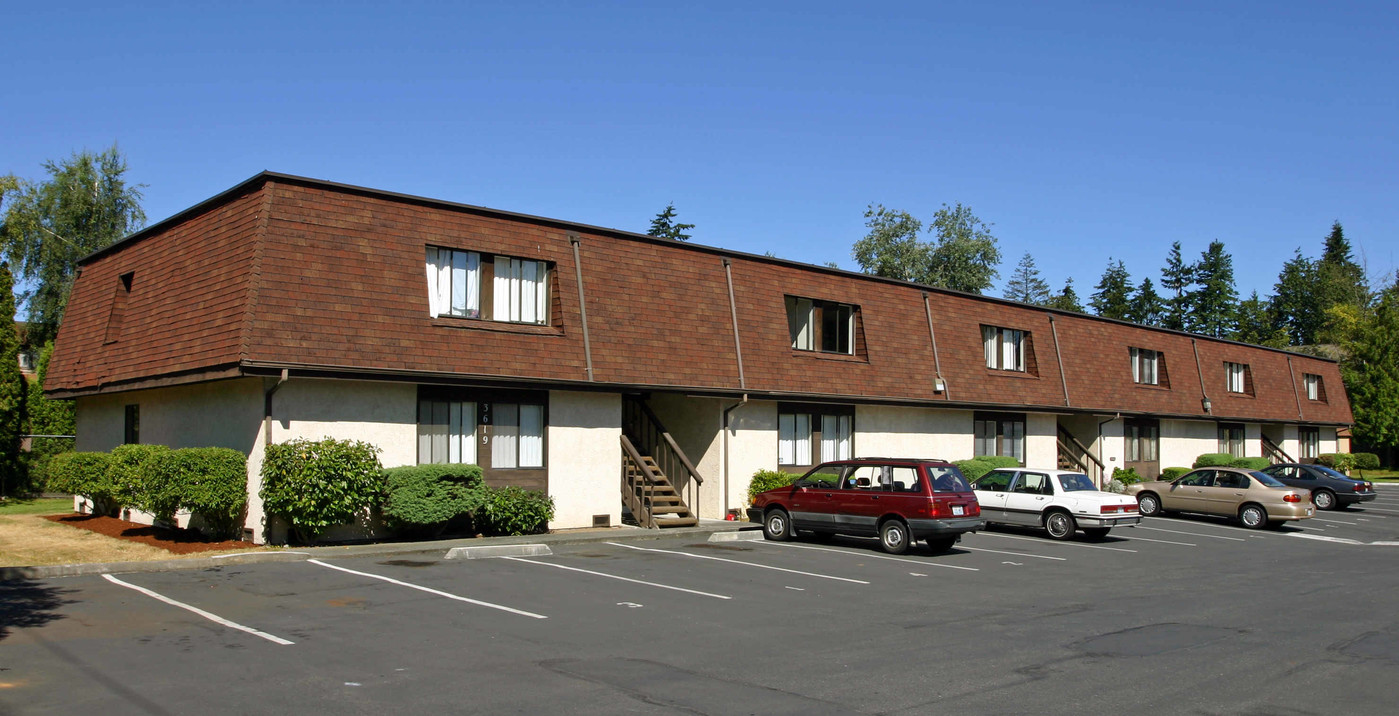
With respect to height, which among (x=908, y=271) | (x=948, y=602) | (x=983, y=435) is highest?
(x=908, y=271)

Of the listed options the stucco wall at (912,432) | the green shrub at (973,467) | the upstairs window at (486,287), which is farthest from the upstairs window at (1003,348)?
the upstairs window at (486,287)

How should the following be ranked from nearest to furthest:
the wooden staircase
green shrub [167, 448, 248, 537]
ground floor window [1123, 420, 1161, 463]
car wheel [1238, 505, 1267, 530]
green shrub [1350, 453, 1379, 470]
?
1. green shrub [167, 448, 248, 537]
2. the wooden staircase
3. car wheel [1238, 505, 1267, 530]
4. ground floor window [1123, 420, 1161, 463]
5. green shrub [1350, 453, 1379, 470]

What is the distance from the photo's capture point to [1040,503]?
2317 cm

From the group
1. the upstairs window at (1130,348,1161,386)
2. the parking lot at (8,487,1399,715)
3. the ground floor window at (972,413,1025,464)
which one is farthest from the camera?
the upstairs window at (1130,348,1161,386)

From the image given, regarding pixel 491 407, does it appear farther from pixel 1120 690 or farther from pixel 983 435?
pixel 983 435

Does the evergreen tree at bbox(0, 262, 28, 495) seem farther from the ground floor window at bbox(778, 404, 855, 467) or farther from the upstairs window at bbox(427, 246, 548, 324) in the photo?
the ground floor window at bbox(778, 404, 855, 467)

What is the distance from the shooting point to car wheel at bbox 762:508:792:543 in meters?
20.6

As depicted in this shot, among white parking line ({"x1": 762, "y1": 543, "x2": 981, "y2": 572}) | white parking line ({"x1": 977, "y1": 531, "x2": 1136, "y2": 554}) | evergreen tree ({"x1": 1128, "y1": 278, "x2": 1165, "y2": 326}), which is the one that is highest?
evergreen tree ({"x1": 1128, "y1": 278, "x2": 1165, "y2": 326})

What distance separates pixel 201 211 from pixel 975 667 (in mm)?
17426

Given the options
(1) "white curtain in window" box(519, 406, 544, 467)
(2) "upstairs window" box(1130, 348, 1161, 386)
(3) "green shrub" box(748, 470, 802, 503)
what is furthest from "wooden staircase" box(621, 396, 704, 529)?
(2) "upstairs window" box(1130, 348, 1161, 386)

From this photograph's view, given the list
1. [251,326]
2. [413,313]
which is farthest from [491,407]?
[251,326]

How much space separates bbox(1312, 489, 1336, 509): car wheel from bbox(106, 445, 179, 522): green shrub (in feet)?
116

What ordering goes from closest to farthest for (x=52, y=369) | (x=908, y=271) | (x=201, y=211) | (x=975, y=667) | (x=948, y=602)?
(x=975, y=667) < (x=948, y=602) < (x=201, y=211) < (x=52, y=369) < (x=908, y=271)

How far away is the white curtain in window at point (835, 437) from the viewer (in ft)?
87.2
